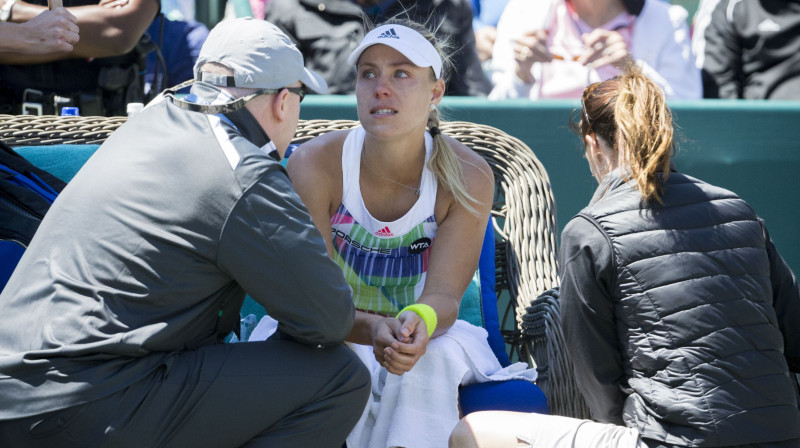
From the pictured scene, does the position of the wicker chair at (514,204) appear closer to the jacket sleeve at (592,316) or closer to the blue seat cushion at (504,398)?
the blue seat cushion at (504,398)

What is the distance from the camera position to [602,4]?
16.7 feet

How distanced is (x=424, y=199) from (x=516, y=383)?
0.69 m

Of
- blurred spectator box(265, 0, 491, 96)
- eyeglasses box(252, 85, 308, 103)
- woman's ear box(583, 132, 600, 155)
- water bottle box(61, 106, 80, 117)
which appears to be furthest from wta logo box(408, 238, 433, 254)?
blurred spectator box(265, 0, 491, 96)

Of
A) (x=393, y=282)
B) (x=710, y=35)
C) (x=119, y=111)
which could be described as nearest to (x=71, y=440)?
(x=393, y=282)

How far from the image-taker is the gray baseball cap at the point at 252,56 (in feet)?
7.40

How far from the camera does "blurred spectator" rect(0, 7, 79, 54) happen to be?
3.68m

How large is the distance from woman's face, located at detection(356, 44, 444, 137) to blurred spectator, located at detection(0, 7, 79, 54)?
57.5 inches

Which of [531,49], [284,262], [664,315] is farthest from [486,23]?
[284,262]

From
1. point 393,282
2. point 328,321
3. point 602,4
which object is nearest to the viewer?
point 328,321

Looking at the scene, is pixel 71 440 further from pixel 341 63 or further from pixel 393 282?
pixel 341 63

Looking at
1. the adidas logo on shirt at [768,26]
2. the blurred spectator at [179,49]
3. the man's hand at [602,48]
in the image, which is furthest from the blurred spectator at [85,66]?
the adidas logo on shirt at [768,26]

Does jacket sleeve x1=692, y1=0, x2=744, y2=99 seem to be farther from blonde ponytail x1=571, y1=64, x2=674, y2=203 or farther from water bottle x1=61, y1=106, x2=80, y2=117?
water bottle x1=61, y1=106, x2=80, y2=117

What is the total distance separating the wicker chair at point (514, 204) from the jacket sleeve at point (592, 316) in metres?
0.38

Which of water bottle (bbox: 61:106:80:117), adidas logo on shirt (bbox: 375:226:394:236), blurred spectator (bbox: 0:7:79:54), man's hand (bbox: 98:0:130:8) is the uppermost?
man's hand (bbox: 98:0:130:8)
